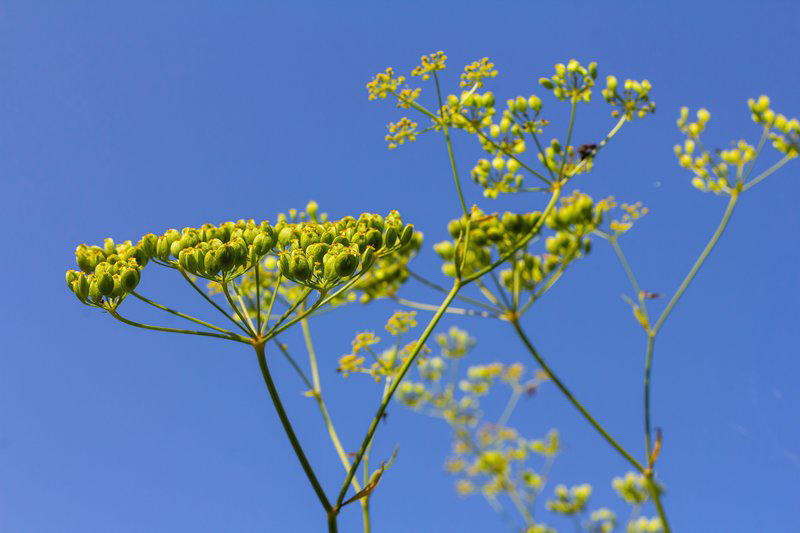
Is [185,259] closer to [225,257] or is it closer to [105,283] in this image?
[225,257]

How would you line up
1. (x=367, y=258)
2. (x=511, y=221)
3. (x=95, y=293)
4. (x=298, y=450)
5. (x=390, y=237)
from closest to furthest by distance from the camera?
(x=298, y=450) < (x=95, y=293) < (x=367, y=258) < (x=390, y=237) < (x=511, y=221)

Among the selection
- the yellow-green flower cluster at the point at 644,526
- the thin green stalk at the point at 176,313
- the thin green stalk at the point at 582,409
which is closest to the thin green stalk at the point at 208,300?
the thin green stalk at the point at 176,313

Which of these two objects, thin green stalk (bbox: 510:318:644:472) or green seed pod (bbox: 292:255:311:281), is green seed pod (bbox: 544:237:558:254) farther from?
green seed pod (bbox: 292:255:311:281)

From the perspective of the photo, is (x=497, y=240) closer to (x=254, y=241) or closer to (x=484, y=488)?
(x=254, y=241)

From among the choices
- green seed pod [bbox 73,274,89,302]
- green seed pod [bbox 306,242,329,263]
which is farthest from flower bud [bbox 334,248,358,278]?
green seed pod [bbox 73,274,89,302]

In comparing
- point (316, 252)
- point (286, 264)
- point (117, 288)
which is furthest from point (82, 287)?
point (316, 252)

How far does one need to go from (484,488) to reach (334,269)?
6662 mm

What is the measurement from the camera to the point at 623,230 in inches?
229

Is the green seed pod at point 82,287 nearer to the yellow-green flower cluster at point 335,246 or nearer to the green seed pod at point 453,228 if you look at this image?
the yellow-green flower cluster at point 335,246

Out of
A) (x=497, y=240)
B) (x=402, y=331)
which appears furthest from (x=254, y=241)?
(x=497, y=240)

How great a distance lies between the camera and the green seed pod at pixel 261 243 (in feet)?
11.4

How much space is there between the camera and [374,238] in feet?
11.7

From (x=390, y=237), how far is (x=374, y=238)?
0.15m

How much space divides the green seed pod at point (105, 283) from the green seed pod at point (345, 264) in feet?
3.95
